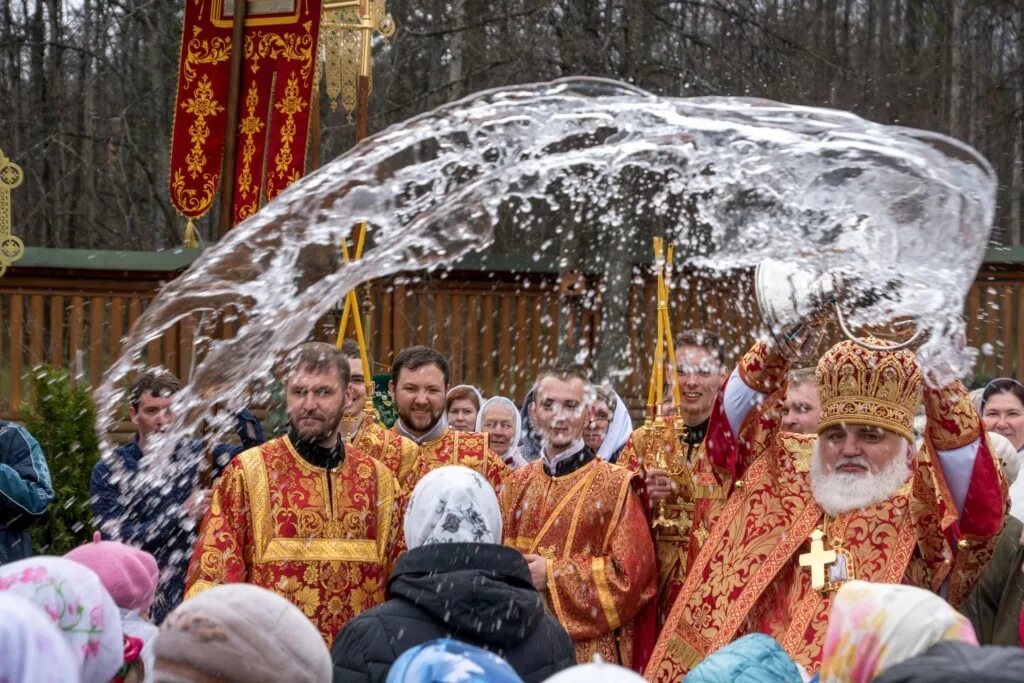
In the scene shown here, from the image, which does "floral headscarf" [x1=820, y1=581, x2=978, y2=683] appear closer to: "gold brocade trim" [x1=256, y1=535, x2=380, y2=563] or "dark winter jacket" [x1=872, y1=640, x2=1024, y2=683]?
"dark winter jacket" [x1=872, y1=640, x2=1024, y2=683]

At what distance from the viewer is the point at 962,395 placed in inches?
173

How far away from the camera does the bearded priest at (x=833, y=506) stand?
4.40 m

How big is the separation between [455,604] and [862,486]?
1.84 meters

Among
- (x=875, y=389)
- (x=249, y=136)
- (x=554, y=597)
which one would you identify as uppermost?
(x=249, y=136)

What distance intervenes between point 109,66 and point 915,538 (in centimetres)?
1486

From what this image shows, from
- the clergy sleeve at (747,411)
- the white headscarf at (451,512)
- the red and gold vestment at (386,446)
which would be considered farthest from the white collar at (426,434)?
the white headscarf at (451,512)

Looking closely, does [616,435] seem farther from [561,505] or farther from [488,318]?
[488,318]

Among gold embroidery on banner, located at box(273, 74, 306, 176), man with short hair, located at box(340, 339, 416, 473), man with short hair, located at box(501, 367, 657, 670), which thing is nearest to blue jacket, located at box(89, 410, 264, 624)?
man with short hair, located at box(340, 339, 416, 473)

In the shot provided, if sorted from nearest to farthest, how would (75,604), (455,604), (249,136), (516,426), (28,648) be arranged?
(28,648) < (75,604) < (455,604) < (516,426) < (249,136)

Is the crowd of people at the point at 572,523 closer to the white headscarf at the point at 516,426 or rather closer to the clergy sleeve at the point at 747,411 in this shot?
the clergy sleeve at the point at 747,411

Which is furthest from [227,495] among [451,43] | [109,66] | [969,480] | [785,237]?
[109,66]

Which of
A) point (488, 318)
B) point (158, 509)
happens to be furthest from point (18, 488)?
point (488, 318)

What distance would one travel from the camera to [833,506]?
4.58 m

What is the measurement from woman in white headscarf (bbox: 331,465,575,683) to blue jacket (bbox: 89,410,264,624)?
2312 millimetres
